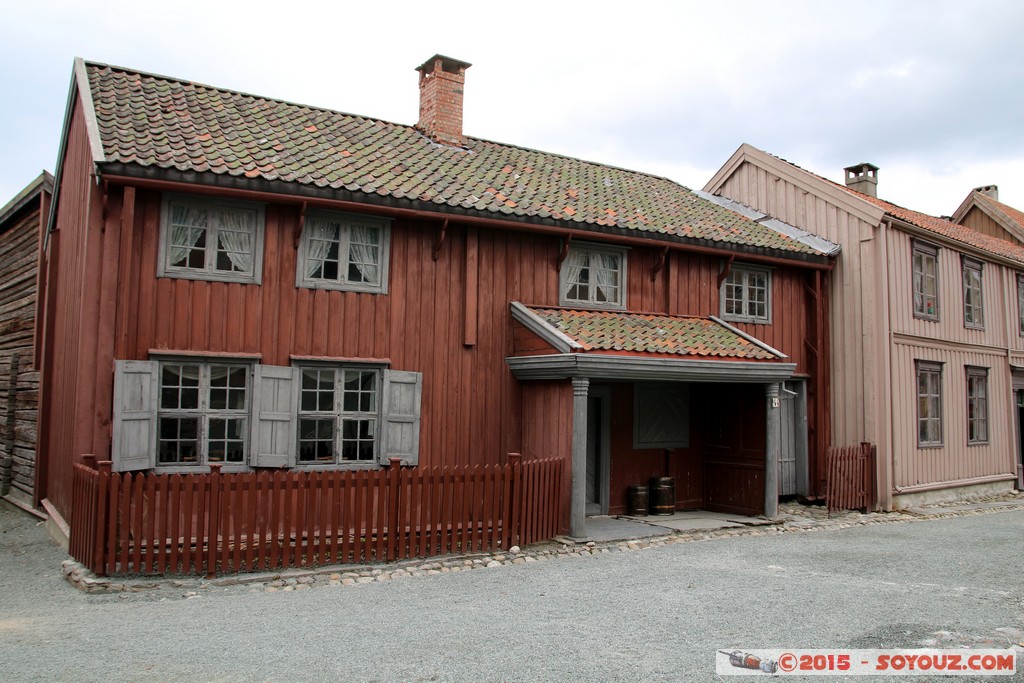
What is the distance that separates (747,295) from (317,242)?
8.26 m

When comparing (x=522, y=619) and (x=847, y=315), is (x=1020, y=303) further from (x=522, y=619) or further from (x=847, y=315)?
(x=522, y=619)

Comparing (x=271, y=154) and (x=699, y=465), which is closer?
(x=271, y=154)

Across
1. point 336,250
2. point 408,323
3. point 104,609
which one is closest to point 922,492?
point 408,323

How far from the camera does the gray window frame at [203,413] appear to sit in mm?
10273

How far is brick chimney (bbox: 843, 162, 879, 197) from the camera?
20.6 m

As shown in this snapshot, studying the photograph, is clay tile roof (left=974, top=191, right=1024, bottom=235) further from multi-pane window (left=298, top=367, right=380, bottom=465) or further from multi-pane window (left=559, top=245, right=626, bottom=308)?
multi-pane window (left=298, top=367, right=380, bottom=465)

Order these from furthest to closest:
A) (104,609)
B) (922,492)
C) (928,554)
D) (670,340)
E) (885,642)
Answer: (922,492) → (670,340) → (928,554) → (104,609) → (885,642)

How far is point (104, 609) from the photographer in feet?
25.3

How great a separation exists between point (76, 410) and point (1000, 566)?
36.8ft

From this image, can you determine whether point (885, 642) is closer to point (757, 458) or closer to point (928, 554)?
point (928, 554)

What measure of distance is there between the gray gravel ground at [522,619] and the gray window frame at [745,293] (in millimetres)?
5729

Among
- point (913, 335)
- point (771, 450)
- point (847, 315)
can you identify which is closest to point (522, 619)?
point (771, 450)

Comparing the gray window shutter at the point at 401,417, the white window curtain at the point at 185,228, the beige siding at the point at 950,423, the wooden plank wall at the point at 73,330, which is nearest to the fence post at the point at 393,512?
the gray window shutter at the point at 401,417

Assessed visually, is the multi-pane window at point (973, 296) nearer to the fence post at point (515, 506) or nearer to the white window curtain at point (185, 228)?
the fence post at point (515, 506)
